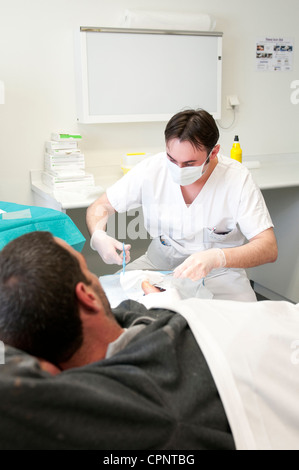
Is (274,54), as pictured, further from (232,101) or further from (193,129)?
(193,129)

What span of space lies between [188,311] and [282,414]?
24 cm

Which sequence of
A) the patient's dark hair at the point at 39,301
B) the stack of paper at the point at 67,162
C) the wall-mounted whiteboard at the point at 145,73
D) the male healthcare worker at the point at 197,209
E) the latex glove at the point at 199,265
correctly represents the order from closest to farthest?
the patient's dark hair at the point at 39,301
the latex glove at the point at 199,265
the male healthcare worker at the point at 197,209
the stack of paper at the point at 67,162
the wall-mounted whiteboard at the point at 145,73

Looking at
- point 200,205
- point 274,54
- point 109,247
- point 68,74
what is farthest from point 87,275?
point 274,54

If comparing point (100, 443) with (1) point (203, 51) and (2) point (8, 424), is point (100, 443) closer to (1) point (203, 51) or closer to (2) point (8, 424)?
(2) point (8, 424)

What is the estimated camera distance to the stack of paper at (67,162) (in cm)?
241

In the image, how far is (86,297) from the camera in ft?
2.69

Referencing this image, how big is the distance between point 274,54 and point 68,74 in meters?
1.35

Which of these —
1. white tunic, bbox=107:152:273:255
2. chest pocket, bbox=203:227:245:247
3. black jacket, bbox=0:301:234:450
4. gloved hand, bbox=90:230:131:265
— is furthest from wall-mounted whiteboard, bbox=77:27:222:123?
black jacket, bbox=0:301:234:450

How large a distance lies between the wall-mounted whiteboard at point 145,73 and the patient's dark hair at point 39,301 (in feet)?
6.11

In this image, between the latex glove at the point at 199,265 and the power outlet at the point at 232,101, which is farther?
the power outlet at the point at 232,101

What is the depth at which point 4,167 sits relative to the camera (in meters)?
2.57

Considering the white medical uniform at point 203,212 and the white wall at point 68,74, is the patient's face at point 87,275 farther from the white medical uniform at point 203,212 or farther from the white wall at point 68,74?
the white wall at point 68,74

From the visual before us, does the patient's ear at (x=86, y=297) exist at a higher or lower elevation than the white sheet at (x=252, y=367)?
higher

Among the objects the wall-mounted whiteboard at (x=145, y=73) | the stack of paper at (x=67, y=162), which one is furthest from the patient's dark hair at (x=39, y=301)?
Result: the wall-mounted whiteboard at (x=145, y=73)
